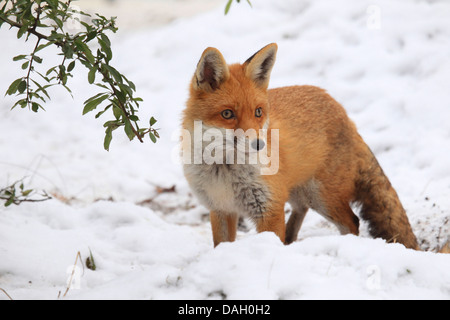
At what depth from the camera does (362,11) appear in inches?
285

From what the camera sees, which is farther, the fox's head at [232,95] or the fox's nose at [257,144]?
the fox's head at [232,95]

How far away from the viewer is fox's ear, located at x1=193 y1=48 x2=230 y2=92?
9.59 ft

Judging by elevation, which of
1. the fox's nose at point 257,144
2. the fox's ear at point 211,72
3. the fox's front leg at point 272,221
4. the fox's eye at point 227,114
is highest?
the fox's ear at point 211,72

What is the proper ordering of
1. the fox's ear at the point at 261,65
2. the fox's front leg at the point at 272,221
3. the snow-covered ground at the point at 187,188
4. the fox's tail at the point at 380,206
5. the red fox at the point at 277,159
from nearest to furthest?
the snow-covered ground at the point at 187,188, the red fox at the point at 277,159, the fox's ear at the point at 261,65, the fox's front leg at the point at 272,221, the fox's tail at the point at 380,206

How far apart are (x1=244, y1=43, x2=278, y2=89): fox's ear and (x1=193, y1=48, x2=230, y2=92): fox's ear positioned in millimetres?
194

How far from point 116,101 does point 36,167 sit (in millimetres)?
3647

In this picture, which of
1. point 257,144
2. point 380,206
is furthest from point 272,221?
point 380,206

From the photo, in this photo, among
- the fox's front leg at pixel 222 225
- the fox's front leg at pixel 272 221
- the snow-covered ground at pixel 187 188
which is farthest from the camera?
the fox's front leg at pixel 222 225

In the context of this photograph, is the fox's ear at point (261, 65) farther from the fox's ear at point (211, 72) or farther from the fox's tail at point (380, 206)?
the fox's tail at point (380, 206)

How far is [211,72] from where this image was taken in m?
3.03

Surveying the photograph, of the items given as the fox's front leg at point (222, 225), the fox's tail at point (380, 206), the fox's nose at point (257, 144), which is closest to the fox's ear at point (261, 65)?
the fox's nose at point (257, 144)

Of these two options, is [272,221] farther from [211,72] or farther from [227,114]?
[211,72]

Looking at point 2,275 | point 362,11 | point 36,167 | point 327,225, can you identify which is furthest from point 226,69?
point 362,11

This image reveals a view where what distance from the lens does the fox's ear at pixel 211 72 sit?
2.92 meters
